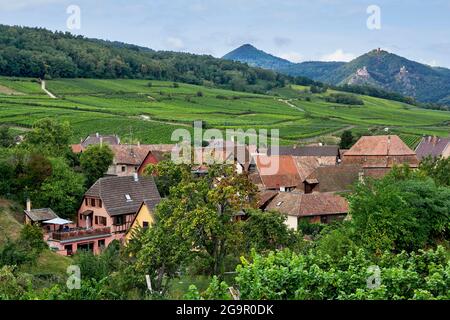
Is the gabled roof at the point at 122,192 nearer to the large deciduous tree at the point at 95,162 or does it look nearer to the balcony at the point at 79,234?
the balcony at the point at 79,234

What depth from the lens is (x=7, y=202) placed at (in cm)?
3644

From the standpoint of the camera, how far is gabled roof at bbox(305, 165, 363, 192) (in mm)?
51094

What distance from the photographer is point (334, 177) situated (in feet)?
172

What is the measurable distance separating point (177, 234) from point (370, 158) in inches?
1703

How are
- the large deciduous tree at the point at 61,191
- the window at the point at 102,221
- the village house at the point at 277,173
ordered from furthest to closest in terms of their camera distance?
the village house at the point at 277,173
the window at the point at 102,221
the large deciduous tree at the point at 61,191

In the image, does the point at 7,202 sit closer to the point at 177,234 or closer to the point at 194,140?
the point at 177,234

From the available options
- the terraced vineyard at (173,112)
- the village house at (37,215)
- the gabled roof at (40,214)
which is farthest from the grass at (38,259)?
the terraced vineyard at (173,112)

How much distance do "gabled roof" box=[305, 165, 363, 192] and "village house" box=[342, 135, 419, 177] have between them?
205 inches

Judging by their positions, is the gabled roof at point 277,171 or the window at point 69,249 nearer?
the window at point 69,249

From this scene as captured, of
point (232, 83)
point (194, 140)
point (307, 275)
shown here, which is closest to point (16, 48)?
point (232, 83)

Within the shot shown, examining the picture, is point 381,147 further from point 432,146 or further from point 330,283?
point 330,283

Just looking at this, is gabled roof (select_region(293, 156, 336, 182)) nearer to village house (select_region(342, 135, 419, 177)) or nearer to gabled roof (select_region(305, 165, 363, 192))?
gabled roof (select_region(305, 165, 363, 192))

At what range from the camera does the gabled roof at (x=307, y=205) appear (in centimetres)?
4081

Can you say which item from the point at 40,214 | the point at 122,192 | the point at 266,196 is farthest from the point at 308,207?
the point at 40,214
